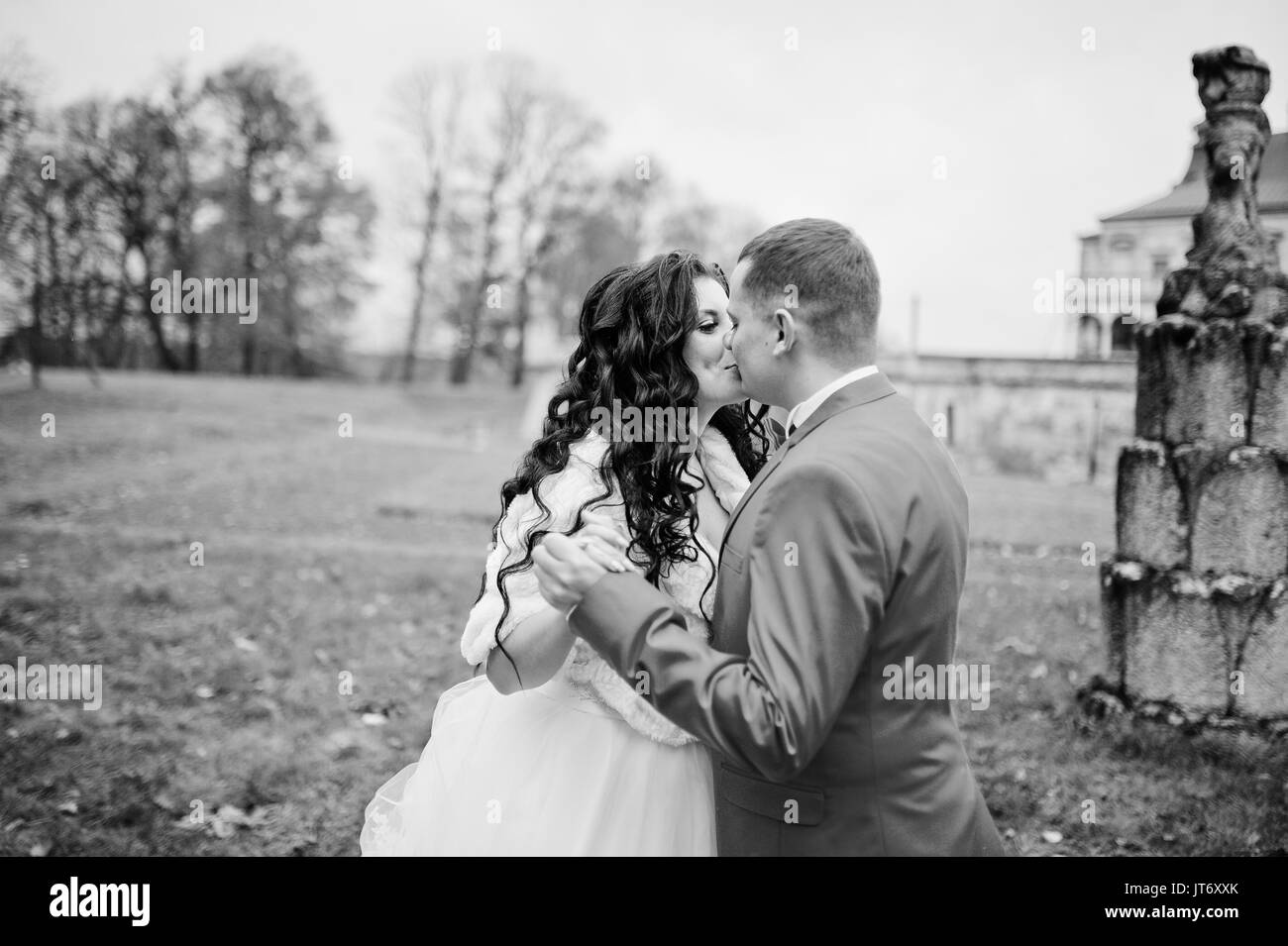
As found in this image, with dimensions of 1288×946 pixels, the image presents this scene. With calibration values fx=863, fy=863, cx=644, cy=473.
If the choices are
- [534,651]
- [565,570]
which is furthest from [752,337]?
[534,651]

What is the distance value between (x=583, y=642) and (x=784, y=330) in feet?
3.44

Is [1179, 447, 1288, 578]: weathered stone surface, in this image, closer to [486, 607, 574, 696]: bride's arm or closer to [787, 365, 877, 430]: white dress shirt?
[787, 365, 877, 430]: white dress shirt

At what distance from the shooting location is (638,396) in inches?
99.2

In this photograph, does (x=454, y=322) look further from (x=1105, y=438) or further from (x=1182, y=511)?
(x=1182, y=511)

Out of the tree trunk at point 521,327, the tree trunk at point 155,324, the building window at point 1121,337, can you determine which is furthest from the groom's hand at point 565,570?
the tree trunk at point 521,327

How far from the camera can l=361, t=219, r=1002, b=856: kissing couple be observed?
67.2 inches

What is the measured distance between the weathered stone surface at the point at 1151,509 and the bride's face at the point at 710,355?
13.1 ft

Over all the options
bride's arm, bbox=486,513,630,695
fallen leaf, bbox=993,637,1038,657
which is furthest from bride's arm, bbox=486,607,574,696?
fallen leaf, bbox=993,637,1038,657

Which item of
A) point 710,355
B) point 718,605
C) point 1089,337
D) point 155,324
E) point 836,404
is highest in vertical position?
point 155,324

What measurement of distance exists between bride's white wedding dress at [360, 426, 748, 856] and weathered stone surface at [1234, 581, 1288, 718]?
426 centimetres

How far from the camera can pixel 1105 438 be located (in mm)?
24844

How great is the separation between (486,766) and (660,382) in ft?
3.98

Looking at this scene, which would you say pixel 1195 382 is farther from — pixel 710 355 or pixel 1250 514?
pixel 710 355
